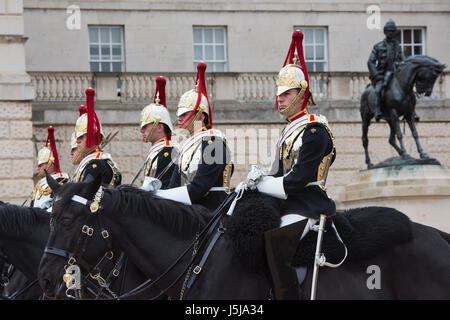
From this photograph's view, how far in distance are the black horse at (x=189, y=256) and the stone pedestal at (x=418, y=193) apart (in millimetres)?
8713

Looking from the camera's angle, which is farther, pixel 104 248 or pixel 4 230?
pixel 4 230

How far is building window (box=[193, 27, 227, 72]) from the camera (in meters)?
24.1

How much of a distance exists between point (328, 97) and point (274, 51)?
2321 mm

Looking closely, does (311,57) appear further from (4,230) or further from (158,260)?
(158,260)

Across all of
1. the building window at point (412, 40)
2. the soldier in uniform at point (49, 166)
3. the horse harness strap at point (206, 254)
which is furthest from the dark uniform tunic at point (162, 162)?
the building window at point (412, 40)

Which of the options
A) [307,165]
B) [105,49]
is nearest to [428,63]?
[105,49]

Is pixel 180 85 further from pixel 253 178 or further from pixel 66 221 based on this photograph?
pixel 66 221

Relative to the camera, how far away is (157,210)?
6.61 metres

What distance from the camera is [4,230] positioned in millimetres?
8570

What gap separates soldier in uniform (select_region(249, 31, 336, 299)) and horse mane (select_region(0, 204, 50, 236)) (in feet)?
8.45

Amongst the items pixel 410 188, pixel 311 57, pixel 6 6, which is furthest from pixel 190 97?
pixel 311 57

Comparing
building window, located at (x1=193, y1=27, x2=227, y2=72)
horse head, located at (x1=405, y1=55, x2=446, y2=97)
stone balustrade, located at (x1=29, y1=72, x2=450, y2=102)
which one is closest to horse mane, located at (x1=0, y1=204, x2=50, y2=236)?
horse head, located at (x1=405, y1=55, x2=446, y2=97)

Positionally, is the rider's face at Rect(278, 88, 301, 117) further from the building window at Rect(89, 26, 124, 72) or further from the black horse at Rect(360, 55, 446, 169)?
the building window at Rect(89, 26, 124, 72)
